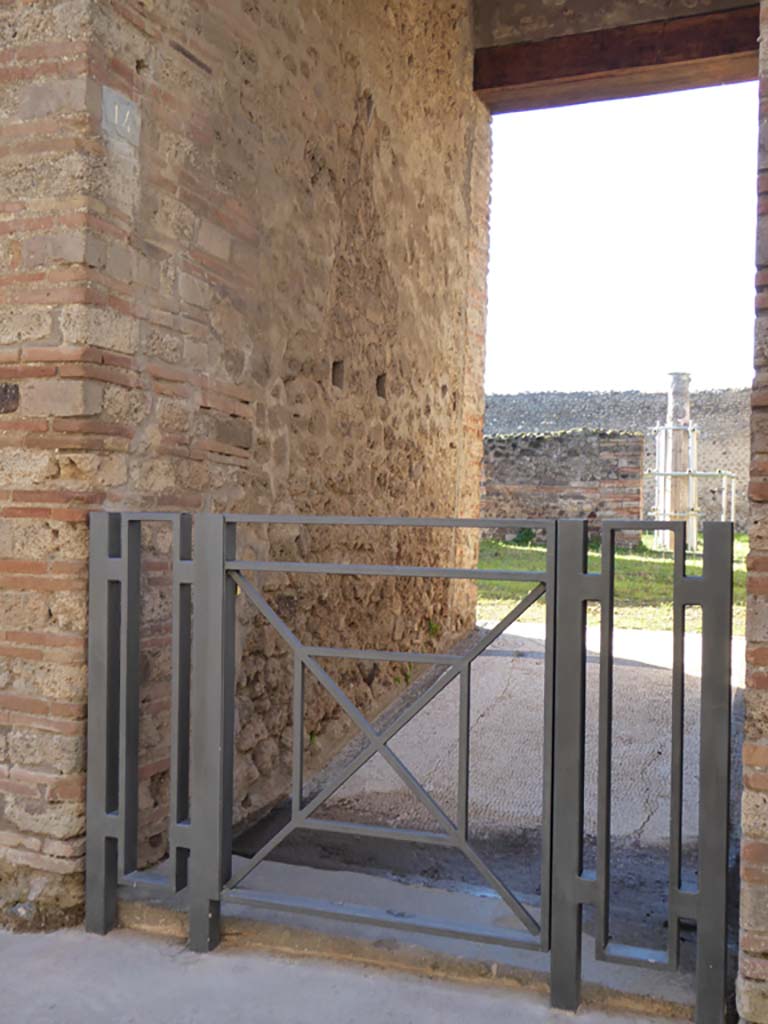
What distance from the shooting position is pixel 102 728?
2.68 m

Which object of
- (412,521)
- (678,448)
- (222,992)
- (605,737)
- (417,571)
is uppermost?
(678,448)

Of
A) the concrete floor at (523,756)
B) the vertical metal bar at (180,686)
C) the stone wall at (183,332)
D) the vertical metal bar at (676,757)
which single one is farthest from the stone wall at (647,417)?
the vertical metal bar at (676,757)

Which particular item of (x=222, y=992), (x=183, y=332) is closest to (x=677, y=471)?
(x=183, y=332)

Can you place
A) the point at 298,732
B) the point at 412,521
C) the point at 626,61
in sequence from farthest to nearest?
the point at 626,61, the point at 298,732, the point at 412,521

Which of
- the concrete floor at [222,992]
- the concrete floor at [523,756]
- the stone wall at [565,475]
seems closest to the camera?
the concrete floor at [222,992]

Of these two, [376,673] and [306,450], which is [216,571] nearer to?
[306,450]

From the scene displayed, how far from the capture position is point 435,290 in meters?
6.04

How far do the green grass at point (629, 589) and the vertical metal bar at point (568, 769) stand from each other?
3902mm

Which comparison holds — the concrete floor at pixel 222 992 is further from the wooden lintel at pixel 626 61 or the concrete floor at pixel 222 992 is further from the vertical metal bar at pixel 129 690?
the wooden lintel at pixel 626 61

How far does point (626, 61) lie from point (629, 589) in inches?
215

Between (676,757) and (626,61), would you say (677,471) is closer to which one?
(626,61)

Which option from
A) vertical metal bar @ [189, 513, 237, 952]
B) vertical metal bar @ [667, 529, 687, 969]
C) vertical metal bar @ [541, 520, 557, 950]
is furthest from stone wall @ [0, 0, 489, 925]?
vertical metal bar @ [667, 529, 687, 969]

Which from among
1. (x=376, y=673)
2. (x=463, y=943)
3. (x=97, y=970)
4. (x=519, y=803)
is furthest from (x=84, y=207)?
(x=376, y=673)

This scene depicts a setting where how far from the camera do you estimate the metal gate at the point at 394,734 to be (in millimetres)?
2172
